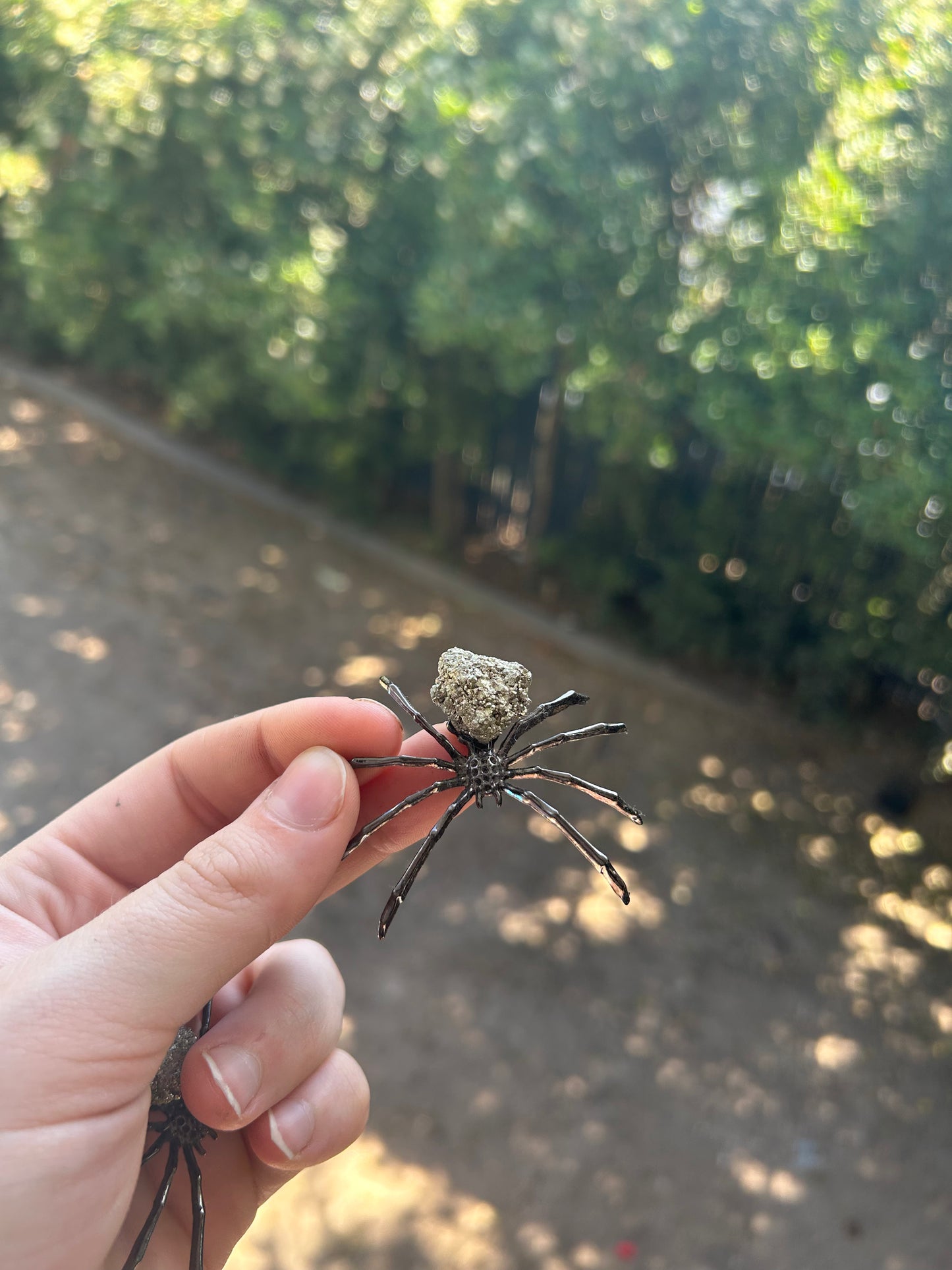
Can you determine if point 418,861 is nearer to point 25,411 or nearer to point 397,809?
point 397,809

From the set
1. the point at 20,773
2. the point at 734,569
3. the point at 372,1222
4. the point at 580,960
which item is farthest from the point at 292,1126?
the point at 734,569

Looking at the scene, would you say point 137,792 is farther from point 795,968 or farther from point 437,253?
point 437,253

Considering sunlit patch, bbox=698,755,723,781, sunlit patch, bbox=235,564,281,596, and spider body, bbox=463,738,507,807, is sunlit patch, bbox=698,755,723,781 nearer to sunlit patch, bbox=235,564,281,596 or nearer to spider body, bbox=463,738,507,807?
sunlit patch, bbox=235,564,281,596

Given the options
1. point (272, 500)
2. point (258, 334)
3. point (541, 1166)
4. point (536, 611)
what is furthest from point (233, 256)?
point (541, 1166)

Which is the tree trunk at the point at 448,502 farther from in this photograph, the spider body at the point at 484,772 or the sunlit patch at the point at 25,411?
the spider body at the point at 484,772

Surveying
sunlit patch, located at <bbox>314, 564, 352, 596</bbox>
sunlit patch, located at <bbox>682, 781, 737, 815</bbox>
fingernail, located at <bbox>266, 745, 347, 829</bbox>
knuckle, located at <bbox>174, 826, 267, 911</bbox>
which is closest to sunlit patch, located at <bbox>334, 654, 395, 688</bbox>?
sunlit patch, located at <bbox>314, 564, 352, 596</bbox>

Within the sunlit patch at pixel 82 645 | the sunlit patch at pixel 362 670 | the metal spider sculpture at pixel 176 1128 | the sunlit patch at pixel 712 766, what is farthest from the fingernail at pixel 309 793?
the sunlit patch at pixel 82 645
